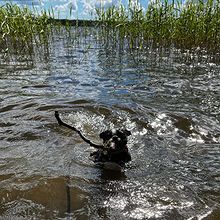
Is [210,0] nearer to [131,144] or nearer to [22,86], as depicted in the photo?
[22,86]

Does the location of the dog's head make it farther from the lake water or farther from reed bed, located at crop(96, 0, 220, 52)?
reed bed, located at crop(96, 0, 220, 52)

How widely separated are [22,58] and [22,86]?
11.3 feet

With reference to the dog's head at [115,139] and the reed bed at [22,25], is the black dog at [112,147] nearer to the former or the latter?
the dog's head at [115,139]

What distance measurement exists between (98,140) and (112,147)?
945 mm

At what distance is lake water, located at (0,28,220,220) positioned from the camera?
2.29m

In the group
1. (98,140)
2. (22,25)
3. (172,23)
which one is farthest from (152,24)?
Answer: (98,140)

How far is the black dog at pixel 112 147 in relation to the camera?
2748mm

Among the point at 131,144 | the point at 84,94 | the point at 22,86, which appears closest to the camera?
the point at 131,144

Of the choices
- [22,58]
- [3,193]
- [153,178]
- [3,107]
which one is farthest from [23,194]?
[22,58]

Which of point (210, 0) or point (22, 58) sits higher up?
point (210, 0)

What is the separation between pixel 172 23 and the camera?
908cm

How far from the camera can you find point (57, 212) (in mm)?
2176

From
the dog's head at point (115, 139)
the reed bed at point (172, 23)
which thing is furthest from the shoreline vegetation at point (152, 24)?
the dog's head at point (115, 139)

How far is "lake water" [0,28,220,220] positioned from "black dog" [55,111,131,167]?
92 mm
